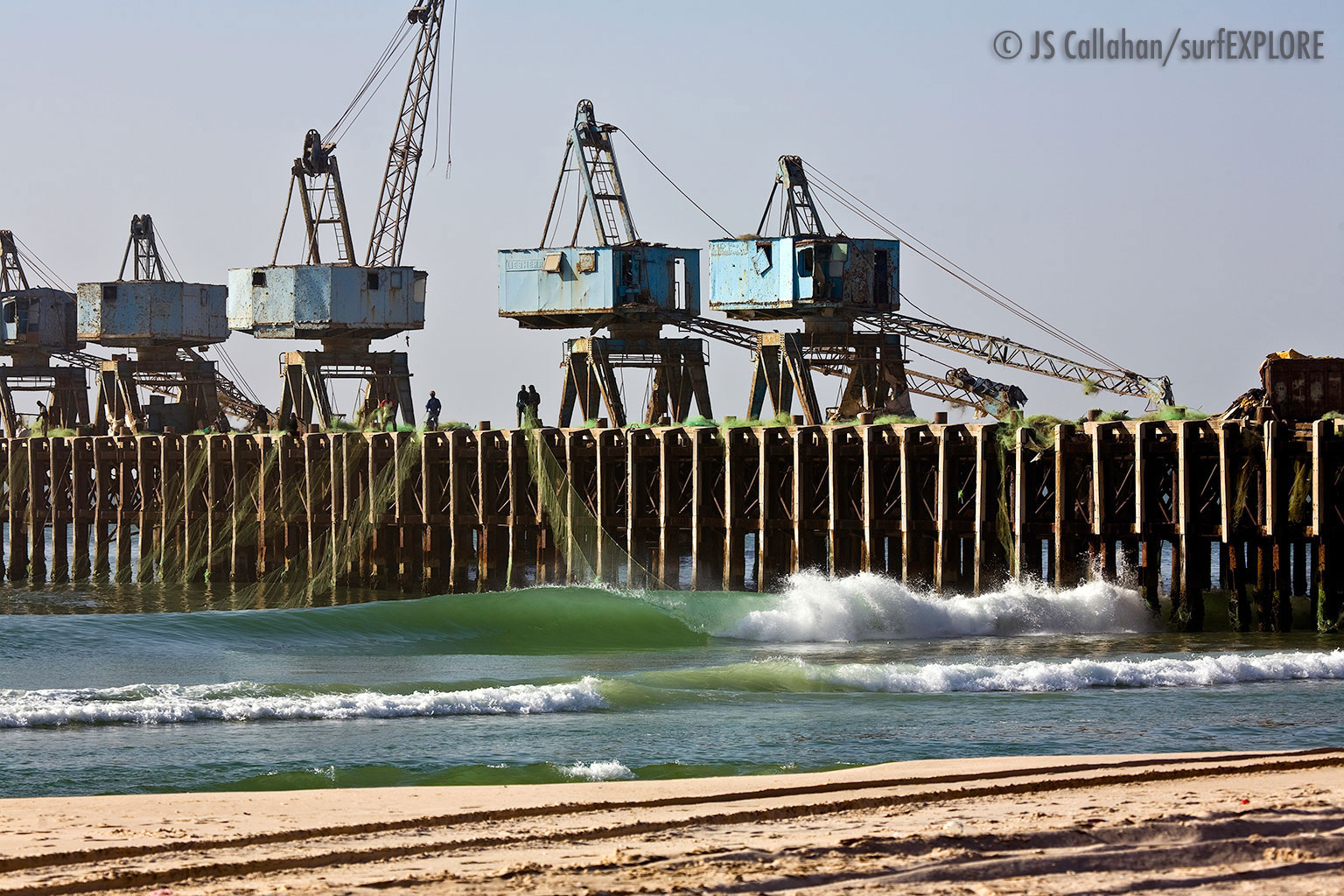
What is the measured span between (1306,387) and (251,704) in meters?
23.7

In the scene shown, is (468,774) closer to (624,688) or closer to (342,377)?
(624,688)

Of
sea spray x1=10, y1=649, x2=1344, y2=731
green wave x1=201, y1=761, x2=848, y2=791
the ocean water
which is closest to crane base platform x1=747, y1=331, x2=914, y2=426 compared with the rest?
the ocean water

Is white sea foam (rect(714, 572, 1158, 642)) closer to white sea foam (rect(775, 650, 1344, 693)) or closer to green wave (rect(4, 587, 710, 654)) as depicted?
green wave (rect(4, 587, 710, 654))

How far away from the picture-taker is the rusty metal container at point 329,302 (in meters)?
68.1

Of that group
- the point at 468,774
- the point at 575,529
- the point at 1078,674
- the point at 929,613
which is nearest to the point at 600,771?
the point at 468,774

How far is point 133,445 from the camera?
59594mm

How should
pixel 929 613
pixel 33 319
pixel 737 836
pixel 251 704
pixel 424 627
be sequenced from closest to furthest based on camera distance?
1. pixel 737 836
2. pixel 251 704
3. pixel 929 613
4. pixel 424 627
5. pixel 33 319

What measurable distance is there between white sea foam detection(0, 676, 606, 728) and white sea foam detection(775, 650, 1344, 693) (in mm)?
4731

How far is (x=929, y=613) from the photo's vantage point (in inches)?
1377

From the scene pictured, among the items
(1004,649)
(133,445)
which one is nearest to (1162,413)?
(1004,649)

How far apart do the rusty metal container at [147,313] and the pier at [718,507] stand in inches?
503

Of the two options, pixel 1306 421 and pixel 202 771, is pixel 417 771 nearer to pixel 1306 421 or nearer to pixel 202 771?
pixel 202 771

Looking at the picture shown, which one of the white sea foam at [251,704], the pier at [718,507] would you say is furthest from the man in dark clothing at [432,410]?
the white sea foam at [251,704]

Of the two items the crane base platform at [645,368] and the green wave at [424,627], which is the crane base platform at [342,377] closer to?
the crane base platform at [645,368]
